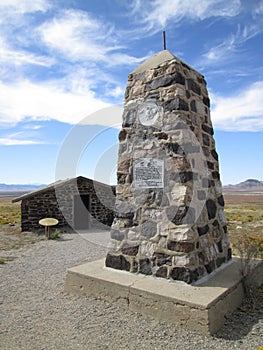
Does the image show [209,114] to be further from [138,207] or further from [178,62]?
[138,207]

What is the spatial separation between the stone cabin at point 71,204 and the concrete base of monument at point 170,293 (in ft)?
34.8

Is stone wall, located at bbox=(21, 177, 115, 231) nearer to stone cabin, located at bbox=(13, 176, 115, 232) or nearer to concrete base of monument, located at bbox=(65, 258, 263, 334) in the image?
stone cabin, located at bbox=(13, 176, 115, 232)

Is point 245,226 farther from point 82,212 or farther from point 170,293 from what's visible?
point 170,293

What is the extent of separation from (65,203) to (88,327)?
1243 cm

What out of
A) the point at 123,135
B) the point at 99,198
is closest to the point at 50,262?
the point at 123,135

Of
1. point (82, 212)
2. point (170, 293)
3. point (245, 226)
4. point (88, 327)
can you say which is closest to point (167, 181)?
Answer: point (170, 293)

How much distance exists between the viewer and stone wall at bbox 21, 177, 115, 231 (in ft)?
49.6

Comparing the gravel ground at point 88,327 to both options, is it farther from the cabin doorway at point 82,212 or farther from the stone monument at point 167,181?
the cabin doorway at point 82,212

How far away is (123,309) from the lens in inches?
173

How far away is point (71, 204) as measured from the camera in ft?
52.9

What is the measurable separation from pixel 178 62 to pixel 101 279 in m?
3.81

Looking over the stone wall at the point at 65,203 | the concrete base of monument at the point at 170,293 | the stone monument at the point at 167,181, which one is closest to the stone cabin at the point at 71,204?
the stone wall at the point at 65,203

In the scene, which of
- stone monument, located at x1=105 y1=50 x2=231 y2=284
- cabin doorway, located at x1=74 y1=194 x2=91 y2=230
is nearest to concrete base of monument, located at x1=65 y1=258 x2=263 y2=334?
stone monument, located at x1=105 y1=50 x2=231 y2=284

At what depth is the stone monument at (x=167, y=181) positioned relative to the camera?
463 centimetres
